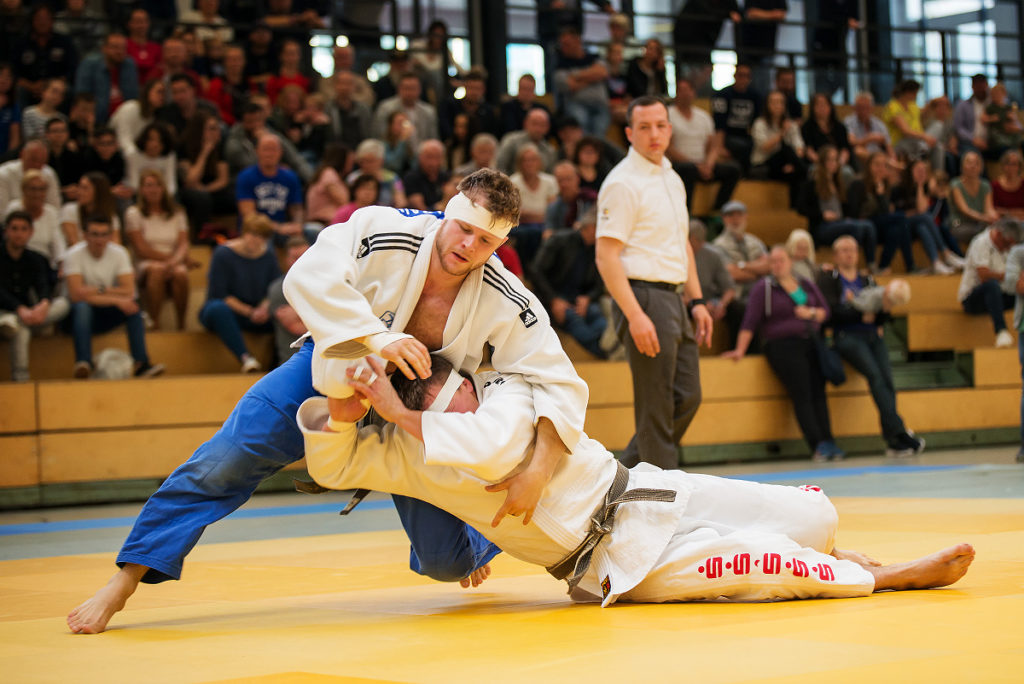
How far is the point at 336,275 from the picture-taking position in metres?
2.91

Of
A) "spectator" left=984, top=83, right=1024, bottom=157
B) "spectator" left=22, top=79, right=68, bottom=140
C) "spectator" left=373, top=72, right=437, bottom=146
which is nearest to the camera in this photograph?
"spectator" left=22, top=79, right=68, bottom=140

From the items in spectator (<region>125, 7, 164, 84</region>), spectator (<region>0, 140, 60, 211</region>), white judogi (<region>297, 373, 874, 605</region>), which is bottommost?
white judogi (<region>297, 373, 874, 605</region>)

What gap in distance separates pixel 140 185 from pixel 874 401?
5865 millimetres

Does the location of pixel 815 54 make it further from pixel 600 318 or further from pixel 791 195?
pixel 600 318

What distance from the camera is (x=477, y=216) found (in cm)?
299

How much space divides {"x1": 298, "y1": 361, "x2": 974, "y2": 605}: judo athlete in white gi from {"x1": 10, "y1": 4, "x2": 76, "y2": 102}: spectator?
8.09 metres

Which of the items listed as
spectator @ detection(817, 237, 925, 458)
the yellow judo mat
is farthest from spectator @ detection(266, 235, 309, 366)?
spectator @ detection(817, 237, 925, 458)

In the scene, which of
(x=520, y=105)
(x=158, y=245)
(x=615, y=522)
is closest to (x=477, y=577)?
(x=615, y=522)

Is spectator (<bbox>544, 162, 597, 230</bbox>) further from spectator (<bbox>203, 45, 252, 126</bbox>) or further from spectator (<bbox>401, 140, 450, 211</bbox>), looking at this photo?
spectator (<bbox>203, 45, 252, 126</bbox>)

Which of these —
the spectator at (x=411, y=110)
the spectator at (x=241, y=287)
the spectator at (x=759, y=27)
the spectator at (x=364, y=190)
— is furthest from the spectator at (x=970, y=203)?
the spectator at (x=241, y=287)

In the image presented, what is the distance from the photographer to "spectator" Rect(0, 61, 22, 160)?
31.3ft

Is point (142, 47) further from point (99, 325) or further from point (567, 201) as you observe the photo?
point (567, 201)

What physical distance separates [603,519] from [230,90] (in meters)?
8.43

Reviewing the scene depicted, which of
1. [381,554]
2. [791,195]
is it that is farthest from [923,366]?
[381,554]
